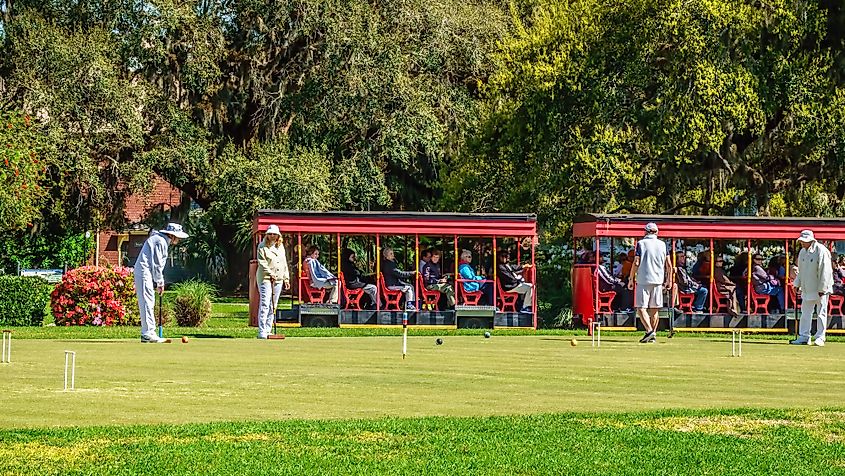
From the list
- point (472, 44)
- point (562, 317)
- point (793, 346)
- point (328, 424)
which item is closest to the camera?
point (328, 424)

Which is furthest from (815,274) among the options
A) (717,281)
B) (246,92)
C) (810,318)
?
(246,92)

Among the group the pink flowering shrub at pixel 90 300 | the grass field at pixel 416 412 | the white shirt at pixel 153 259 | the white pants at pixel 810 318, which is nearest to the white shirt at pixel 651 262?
the white pants at pixel 810 318

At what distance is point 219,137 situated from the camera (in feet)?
147

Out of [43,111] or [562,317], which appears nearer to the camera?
[562,317]

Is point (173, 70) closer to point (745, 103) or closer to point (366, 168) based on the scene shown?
point (366, 168)

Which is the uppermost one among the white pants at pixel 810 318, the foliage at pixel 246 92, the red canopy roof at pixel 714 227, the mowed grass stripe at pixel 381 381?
the foliage at pixel 246 92

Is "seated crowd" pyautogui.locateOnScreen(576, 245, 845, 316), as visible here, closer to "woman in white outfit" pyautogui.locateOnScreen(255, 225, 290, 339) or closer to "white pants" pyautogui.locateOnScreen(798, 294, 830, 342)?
"white pants" pyautogui.locateOnScreen(798, 294, 830, 342)

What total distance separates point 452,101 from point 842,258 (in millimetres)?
16085

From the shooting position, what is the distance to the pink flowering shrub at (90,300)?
27.9m

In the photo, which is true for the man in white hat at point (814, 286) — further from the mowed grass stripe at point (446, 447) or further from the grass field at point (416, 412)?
the mowed grass stripe at point (446, 447)

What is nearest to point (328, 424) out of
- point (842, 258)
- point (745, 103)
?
point (842, 258)

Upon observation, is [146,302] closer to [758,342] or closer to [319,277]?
[319,277]

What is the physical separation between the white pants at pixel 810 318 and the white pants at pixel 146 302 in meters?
10.3

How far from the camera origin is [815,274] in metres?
23.4
